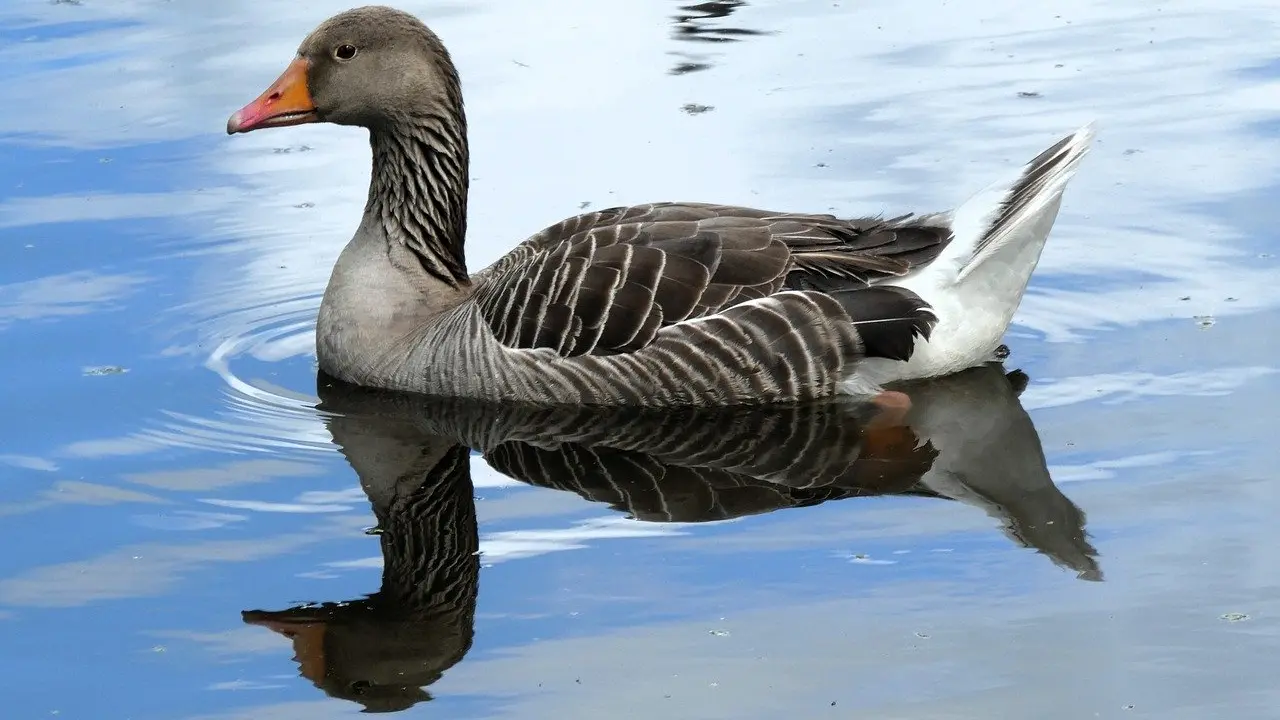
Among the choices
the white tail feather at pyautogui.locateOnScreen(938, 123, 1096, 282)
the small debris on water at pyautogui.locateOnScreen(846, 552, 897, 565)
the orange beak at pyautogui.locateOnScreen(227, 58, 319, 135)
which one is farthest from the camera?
the orange beak at pyautogui.locateOnScreen(227, 58, 319, 135)

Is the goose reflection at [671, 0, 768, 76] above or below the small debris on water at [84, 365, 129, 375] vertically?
above

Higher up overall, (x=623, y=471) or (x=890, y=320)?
(x=890, y=320)

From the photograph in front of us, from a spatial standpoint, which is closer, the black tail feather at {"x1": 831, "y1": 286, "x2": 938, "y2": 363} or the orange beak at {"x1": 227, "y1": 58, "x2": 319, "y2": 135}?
the black tail feather at {"x1": 831, "y1": 286, "x2": 938, "y2": 363}

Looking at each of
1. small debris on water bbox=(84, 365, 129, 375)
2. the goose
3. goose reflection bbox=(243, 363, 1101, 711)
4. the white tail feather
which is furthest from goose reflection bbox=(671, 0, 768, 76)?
small debris on water bbox=(84, 365, 129, 375)

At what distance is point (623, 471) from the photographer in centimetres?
873

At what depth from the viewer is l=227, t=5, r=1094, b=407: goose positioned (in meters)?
9.36

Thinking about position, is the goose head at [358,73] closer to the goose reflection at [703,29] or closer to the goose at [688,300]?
the goose at [688,300]

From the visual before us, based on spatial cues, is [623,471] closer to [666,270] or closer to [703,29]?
[666,270]

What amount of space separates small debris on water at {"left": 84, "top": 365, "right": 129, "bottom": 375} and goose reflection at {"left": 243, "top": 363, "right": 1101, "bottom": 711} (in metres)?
1.07

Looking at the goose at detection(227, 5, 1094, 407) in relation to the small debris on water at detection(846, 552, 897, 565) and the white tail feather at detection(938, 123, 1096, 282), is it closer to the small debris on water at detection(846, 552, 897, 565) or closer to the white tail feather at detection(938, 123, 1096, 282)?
the white tail feather at detection(938, 123, 1096, 282)

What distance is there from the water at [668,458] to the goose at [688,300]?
0.47 meters

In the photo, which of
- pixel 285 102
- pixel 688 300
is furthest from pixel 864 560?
pixel 285 102

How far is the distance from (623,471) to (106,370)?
3.12 m

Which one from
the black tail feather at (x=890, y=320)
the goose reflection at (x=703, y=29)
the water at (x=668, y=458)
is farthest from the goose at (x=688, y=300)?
the goose reflection at (x=703, y=29)
